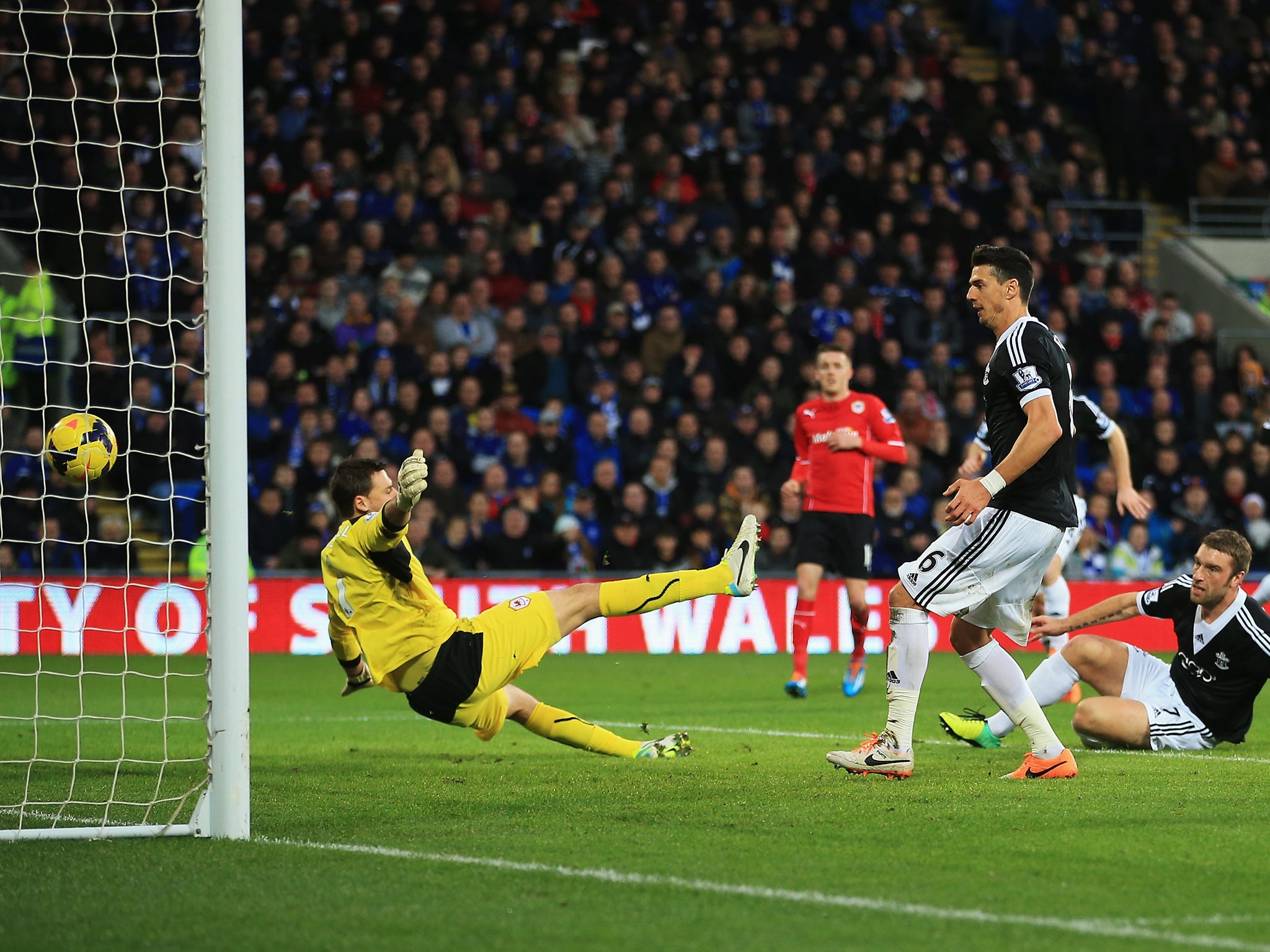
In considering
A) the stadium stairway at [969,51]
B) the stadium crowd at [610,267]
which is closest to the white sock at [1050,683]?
the stadium crowd at [610,267]

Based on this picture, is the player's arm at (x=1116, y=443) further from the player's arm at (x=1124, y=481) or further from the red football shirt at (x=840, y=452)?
the red football shirt at (x=840, y=452)

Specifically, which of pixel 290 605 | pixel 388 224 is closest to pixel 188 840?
pixel 290 605

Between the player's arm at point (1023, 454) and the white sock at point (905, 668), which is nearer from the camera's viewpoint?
the player's arm at point (1023, 454)

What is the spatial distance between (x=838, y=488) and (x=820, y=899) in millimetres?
7312

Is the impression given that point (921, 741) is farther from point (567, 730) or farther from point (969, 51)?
point (969, 51)

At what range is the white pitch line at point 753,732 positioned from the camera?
748 centimetres

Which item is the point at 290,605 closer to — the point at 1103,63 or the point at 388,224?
the point at 388,224

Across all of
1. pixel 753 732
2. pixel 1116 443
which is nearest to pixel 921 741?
pixel 753 732

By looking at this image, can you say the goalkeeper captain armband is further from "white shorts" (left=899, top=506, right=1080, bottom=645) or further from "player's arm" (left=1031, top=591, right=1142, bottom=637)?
"player's arm" (left=1031, top=591, right=1142, bottom=637)

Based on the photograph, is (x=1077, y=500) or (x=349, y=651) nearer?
(x=349, y=651)

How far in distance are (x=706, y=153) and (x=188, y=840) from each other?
1411cm

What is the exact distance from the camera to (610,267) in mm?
16828

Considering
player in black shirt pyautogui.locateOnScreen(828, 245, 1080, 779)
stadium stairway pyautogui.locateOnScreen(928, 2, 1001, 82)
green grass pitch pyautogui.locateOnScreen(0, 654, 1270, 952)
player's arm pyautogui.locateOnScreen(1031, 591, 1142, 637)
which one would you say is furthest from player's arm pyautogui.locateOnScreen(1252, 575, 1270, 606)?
stadium stairway pyautogui.locateOnScreen(928, 2, 1001, 82)

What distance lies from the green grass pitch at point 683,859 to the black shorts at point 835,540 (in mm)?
3230
